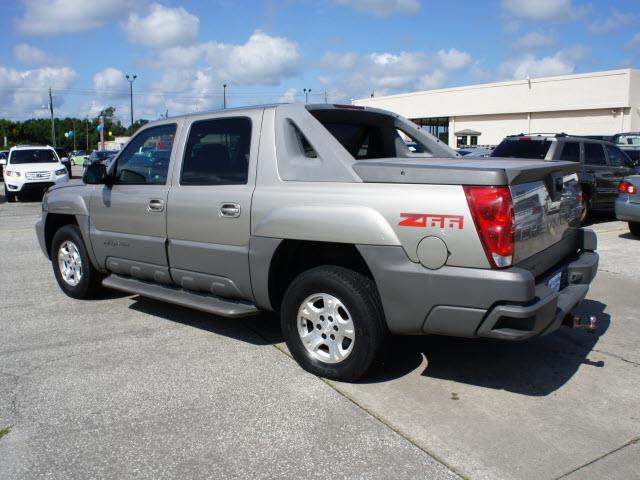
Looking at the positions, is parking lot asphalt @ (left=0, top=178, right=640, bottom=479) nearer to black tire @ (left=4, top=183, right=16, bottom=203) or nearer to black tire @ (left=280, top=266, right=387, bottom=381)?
black tire @ (left=280, top=266, right=387, bottom=381)

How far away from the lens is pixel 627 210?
9.84 meters

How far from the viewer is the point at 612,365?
4434mm

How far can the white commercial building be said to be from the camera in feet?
124

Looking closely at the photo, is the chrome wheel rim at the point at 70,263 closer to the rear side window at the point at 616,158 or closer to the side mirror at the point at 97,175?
the side mirror at the point at 97,175

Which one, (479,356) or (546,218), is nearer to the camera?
(546,218)

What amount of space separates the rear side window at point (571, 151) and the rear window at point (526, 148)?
420mm

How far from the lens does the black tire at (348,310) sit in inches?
151

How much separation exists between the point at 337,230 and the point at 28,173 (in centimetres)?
1812

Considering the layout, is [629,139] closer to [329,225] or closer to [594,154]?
[594,154]

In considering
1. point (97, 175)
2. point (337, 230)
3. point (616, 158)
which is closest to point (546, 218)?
point (337, 230)

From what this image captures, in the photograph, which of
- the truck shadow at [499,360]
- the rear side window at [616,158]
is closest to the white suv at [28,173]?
the rear side window at [616,158]

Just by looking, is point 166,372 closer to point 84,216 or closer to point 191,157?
point 191,157

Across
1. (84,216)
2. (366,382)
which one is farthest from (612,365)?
(84,216)

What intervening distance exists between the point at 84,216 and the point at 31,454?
318cm
